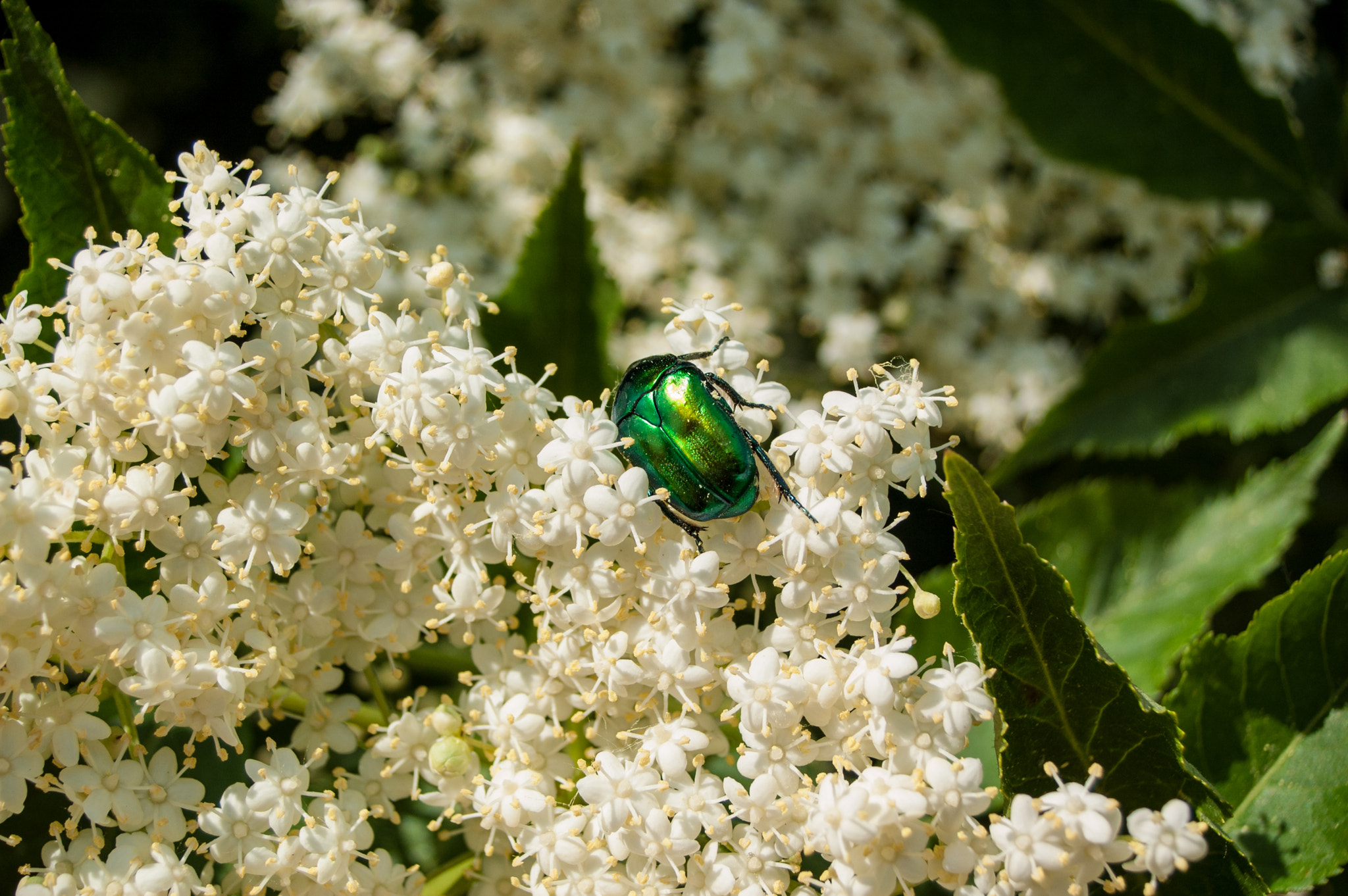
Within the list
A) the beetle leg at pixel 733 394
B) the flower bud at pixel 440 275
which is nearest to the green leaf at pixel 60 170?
the flower bud at pixel 440 275

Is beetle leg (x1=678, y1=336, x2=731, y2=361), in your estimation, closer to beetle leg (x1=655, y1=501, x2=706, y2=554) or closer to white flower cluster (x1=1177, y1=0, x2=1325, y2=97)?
beetle leg (x1=655, y1=501, x2=706, y2=554)

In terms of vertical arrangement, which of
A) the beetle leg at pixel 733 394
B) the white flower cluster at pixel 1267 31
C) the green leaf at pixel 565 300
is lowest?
the beetle leg at pixel 733 394

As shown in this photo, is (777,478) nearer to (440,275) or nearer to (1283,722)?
(440,275)

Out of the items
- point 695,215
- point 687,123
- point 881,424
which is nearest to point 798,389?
point 695,215

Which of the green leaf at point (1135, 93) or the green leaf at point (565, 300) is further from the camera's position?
the green leaf at point (1135, 93)

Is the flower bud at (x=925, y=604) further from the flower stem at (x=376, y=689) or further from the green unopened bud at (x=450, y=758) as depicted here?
the flower stem at (x=376, y=689)

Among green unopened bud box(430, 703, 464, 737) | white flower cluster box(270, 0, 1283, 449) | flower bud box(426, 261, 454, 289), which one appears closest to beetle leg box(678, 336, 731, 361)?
flower bud box(426, 261, 454, 289)

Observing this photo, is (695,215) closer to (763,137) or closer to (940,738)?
(763,137)
